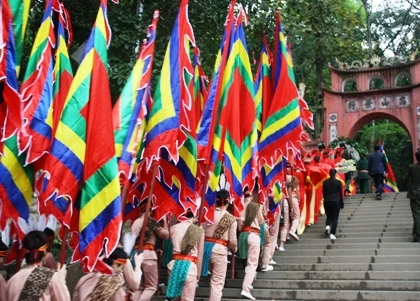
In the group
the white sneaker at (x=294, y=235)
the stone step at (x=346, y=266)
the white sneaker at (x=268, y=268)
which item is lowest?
the white sneaker at (x=268, y=268)

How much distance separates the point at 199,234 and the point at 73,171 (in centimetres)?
208

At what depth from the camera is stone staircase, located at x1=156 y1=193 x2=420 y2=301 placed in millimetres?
7758

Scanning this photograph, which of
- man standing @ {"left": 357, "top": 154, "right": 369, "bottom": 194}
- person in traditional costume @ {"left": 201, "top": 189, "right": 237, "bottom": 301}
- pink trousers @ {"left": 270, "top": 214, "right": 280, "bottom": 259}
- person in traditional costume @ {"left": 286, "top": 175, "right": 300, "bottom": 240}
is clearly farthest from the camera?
man standing @ {"left": 357, "top": 154, "right": 369, "bottom": 194}

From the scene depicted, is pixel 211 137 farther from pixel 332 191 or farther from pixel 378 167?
pixel 378 167

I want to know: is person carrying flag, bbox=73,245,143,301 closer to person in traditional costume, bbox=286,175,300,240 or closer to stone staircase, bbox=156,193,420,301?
stone staircase, bbox=156,193,420,301

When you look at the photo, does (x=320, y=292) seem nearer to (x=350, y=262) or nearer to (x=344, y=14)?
(x=350, y=262)

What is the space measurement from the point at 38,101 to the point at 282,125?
4188 mm

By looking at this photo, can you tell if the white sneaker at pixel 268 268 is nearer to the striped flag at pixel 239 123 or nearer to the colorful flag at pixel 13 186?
the striped flag at pixel 239 123

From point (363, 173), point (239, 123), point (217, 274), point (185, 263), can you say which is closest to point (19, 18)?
point (185, 263)

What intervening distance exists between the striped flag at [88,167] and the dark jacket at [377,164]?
412 inches

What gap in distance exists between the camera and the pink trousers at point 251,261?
26.1 ft

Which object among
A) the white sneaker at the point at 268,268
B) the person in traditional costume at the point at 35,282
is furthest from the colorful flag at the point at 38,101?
the white sneaker at the point at 268,268

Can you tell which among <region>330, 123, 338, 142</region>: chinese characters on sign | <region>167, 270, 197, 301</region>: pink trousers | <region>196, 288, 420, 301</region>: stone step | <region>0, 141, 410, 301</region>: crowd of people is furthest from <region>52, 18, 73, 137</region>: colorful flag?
<region>330, 123, 338, 142</region>: chinese characters on sign

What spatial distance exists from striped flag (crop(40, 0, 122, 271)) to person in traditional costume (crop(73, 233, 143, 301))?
0.19 metres
